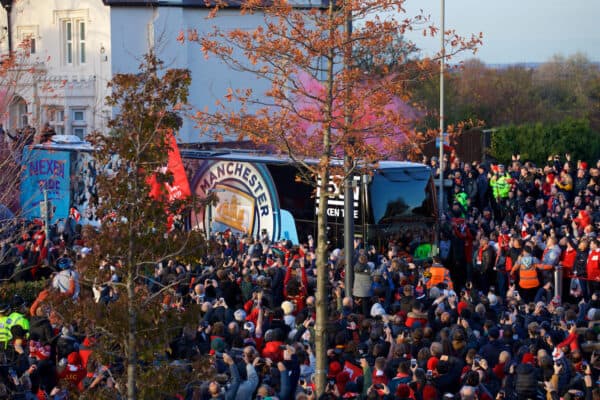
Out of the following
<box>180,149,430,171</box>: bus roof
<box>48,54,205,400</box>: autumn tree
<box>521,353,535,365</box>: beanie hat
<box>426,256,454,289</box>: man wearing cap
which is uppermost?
<box>180,149,430,171</box>: bus roof

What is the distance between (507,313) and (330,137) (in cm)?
445

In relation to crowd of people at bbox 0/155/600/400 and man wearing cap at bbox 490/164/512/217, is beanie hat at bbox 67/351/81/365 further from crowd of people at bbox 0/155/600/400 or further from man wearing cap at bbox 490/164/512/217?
man wearing cap at bbox 490/164/512/217

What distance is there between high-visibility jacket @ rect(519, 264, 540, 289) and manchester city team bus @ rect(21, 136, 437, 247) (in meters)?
3.33

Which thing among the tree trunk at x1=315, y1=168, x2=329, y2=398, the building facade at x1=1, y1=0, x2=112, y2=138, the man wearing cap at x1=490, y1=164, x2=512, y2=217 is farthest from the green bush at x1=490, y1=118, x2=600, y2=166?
the tree trunk at x1=315, y1=168, x2=329, y2=398

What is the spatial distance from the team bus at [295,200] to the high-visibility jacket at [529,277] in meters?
3.33

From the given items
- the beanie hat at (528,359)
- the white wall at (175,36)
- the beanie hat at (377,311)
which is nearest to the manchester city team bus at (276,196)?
the beanie hat at (377,311)

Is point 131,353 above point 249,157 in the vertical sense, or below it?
below

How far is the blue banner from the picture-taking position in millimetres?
28203

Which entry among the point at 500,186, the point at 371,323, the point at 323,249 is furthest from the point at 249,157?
the point at 323,249

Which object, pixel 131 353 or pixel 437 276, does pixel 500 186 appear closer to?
pixel 437 276

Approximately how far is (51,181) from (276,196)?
8.15 metres

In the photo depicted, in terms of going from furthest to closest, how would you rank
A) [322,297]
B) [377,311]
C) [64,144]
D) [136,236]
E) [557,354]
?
[64,144], [377,311], [557,354], [322,297], [136,236]

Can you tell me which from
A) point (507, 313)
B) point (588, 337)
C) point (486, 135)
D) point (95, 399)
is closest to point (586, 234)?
point (507, 313)

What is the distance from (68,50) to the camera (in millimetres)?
42844
